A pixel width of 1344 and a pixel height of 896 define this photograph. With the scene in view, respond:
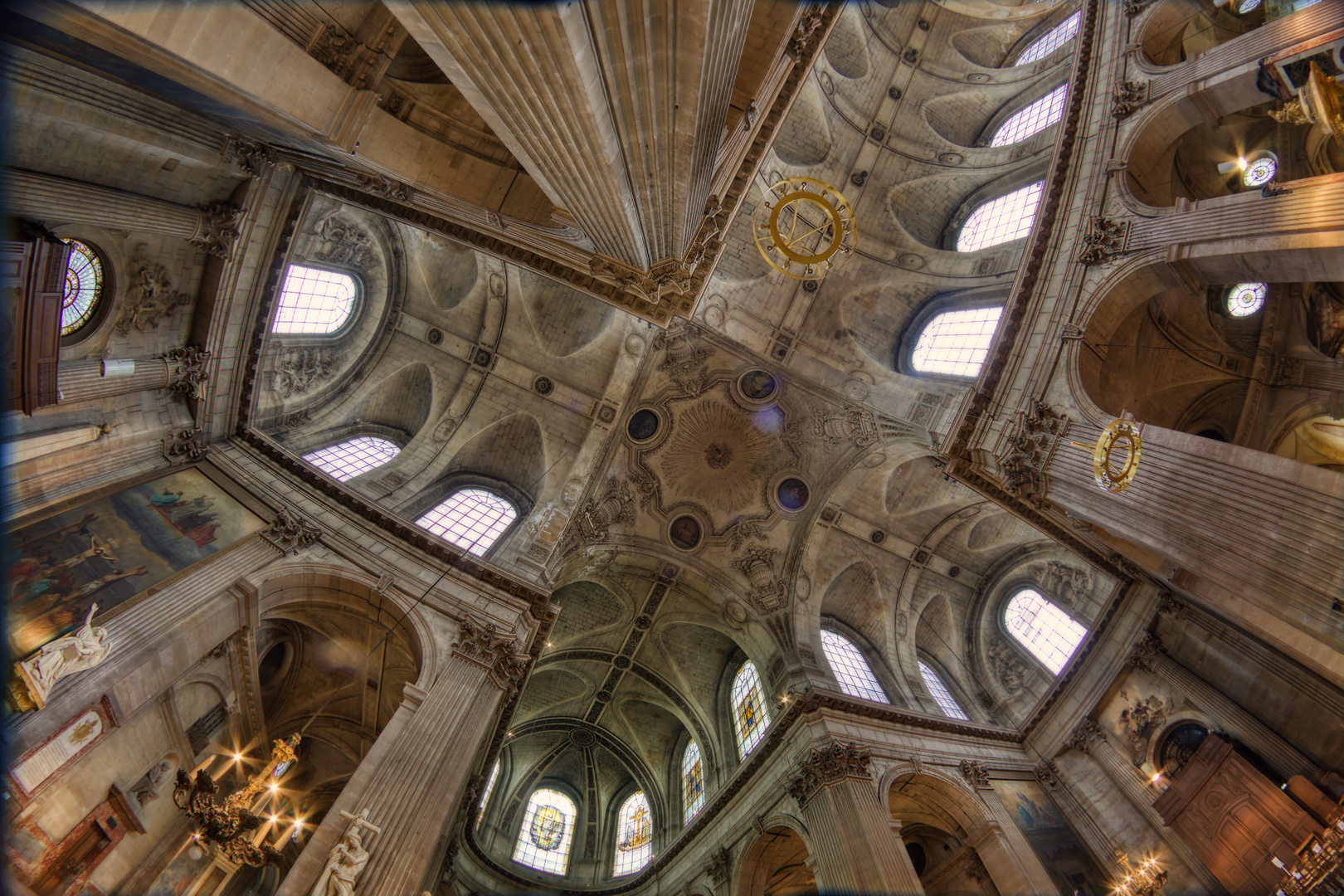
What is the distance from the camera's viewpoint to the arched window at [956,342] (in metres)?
15.1

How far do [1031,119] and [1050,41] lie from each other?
107 inches

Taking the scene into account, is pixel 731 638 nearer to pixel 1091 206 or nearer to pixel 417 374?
pixel 417 374

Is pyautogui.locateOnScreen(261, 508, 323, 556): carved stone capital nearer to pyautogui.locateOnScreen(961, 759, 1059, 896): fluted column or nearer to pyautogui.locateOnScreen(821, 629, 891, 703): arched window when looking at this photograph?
pyautogui.locateOnScreen(821, 629, 891, 703): arched window

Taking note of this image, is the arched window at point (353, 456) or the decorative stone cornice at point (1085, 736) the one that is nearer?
the decorative stone cornice at point (1085, 736)

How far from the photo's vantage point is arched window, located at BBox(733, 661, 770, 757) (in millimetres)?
16344

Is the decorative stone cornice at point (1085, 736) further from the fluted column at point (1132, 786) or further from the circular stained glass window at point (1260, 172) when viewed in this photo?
the circular stained glass window at point (1260, 172)

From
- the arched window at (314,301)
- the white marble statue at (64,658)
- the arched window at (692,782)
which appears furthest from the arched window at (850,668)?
the arched window at (314,301)

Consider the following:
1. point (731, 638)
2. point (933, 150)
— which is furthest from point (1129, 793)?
point (933, 150)

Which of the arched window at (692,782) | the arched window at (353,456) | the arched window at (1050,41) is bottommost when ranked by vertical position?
the arched window at (692,782)

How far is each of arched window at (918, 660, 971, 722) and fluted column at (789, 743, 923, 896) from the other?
5.12 metres

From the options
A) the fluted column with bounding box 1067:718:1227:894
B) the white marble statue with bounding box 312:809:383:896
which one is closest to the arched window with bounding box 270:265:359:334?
the white marble statue with bounding box 312:809:383:896

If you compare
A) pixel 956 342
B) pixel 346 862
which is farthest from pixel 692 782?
pixel 956 342

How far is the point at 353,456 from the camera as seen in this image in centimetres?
1638

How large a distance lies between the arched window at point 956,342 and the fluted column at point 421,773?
13125 mm
